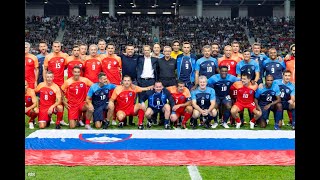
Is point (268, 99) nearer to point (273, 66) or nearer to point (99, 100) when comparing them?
point (273, 66)

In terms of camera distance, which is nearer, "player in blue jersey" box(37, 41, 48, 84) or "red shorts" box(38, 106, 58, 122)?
"red shorts" box(38, 106, 58, 122)

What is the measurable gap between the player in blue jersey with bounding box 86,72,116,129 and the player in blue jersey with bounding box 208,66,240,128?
196 cm

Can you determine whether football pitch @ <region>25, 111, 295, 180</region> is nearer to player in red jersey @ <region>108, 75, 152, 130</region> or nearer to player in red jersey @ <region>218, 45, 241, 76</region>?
player in red jersey @ <region>108, 75, 152, 130</region>

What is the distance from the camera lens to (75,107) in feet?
24.9

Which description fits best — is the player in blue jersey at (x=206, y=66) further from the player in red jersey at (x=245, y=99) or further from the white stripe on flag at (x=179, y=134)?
the white stripe on flag at (x=179, y=134)

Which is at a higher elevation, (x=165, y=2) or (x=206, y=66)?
(x=165, y=2)

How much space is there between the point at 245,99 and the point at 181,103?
1.22 meters

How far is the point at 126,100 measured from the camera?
298 inches

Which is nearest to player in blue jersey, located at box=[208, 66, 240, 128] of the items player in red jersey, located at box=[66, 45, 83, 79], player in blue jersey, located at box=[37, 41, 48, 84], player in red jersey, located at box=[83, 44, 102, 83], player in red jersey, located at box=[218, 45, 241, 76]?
player in red jersey, located at box=[218, 45, 241, 76]

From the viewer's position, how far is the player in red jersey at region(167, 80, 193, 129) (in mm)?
7508

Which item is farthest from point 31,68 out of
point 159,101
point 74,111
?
point 159,101

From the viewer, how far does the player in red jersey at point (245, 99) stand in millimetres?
7711

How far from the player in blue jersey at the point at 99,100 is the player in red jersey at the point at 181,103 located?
3.84 feet
